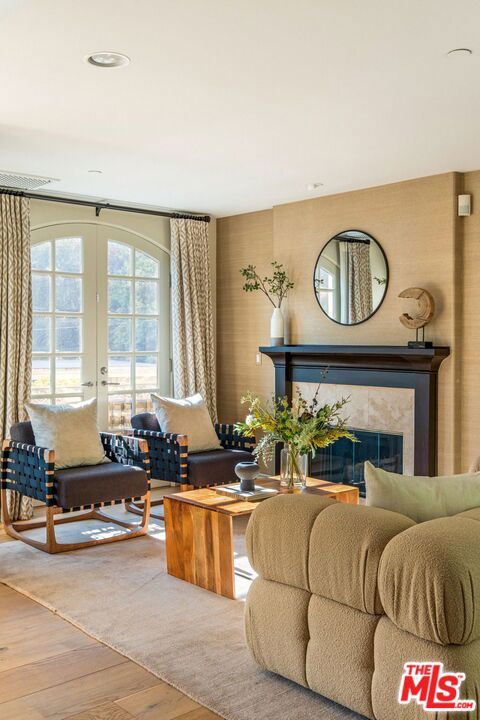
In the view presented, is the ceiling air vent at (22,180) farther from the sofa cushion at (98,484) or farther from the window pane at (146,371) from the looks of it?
the sofa cushion at (98,484)

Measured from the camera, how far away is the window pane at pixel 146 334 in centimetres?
679

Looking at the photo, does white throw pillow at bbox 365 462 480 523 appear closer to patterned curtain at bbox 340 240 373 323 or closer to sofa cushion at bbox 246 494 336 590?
sofa cushion at bbox 246 494 336 590

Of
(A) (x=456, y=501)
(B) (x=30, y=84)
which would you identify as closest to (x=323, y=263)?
(B) (x=30, y=84)

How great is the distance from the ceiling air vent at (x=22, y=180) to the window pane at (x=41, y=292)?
804mm

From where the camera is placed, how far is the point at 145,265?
269 inches

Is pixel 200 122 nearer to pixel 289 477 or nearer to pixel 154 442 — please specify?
pixel 289 477

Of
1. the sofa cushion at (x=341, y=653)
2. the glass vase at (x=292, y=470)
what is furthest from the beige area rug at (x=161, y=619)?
the glass vase at (x=292, y=470)

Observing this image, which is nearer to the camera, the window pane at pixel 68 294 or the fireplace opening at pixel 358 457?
the fireplace opening at pixel 358 457

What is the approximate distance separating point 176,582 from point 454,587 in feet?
7.66

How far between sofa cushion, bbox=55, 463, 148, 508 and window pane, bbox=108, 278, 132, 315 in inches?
70.2

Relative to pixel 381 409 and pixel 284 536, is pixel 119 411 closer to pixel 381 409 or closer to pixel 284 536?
pixel 381 409

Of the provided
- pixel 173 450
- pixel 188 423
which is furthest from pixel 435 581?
pixel 188 423

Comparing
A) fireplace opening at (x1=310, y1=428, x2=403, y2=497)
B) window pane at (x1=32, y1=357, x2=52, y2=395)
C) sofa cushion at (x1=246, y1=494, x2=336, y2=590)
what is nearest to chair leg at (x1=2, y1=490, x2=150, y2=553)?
window pane at (x1=32, y1=357, x2=52, y2=395)

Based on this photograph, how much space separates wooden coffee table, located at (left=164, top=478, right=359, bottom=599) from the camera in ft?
13.3
